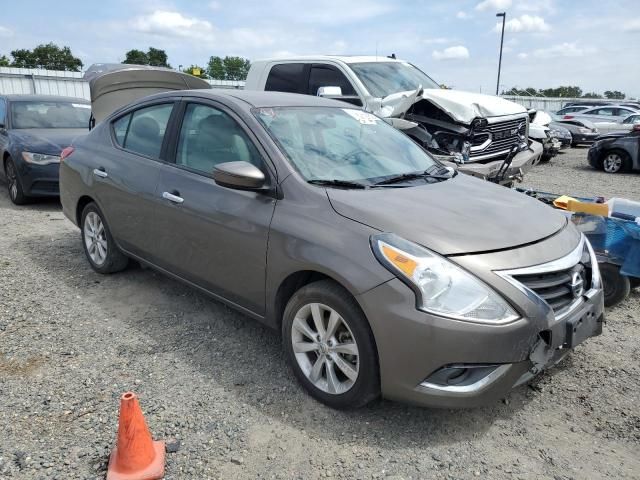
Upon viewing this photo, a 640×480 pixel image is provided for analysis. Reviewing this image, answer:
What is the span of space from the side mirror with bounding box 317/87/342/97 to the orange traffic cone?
17.8ft

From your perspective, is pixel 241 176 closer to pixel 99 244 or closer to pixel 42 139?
pixel 99 244

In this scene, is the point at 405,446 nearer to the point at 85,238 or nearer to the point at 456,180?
the point at 456,180

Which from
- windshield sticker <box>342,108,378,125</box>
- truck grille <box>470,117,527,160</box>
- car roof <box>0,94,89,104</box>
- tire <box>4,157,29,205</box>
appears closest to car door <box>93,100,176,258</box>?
windshield sticker <box>342,108,378,125</box>

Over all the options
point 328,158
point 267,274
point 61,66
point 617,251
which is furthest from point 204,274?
point 61,66

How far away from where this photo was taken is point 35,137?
777 cm

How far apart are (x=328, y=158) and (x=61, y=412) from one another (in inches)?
82.9

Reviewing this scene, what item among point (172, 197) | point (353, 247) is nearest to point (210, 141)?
point (172, 197)

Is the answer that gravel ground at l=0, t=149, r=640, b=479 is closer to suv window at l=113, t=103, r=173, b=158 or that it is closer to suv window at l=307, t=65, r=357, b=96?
suv window at l=113, t=103, r=173, b=158

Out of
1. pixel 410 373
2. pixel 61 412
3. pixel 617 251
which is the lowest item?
pixel 61 412

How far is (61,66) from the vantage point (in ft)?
191

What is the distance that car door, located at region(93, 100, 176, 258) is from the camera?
4047 mm

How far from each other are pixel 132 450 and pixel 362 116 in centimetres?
278

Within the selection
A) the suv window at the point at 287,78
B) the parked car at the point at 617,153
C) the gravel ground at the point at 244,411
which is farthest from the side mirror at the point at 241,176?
the parked car at the point at 617,153

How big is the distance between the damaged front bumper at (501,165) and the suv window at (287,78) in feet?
8.71
